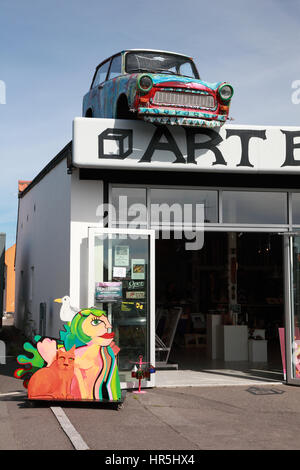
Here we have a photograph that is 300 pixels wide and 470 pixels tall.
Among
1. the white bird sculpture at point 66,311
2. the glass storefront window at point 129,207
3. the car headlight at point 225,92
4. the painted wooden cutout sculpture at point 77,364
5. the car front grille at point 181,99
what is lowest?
the painted wooden cutout sculpture at point 77,364

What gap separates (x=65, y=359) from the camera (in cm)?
780

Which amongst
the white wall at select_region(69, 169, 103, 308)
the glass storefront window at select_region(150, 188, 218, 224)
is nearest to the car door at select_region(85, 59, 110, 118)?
the white wall at select_region(69, 169, 103, 308)

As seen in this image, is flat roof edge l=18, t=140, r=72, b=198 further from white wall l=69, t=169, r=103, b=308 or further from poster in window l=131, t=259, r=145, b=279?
poster in window l=131, t=259, r=145, b=279

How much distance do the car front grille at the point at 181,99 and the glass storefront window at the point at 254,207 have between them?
5.40 feet

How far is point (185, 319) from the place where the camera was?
15844mm

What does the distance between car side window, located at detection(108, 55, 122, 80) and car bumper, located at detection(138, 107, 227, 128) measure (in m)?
1.74

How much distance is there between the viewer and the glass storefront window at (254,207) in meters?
10.2

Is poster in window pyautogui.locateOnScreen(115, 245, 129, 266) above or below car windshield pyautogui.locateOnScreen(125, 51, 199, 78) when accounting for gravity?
below

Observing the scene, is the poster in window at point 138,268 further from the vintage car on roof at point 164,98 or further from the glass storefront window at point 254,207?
the vintage car on roof at point 164,98

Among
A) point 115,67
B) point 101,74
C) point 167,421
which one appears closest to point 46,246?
point 101,74

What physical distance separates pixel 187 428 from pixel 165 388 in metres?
2.81

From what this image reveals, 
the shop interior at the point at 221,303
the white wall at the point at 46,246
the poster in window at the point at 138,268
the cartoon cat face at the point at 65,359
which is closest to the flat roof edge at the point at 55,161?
the white wall at the point at 46,246

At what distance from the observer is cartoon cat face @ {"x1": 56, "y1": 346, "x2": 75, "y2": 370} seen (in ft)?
25.5
